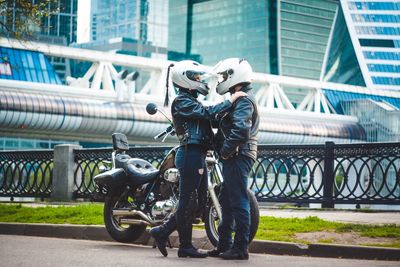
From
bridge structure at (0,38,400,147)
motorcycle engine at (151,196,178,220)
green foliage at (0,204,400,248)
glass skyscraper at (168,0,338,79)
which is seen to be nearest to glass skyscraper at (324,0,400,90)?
glass skyscraper at (168,0,338,79)

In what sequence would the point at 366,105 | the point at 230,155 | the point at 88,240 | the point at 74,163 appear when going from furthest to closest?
1. the point at 366,105
2. the point at 74,163
3. the point at 88,240
4. the point at 230,155

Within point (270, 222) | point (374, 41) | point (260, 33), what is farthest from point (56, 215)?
point (260, 33)

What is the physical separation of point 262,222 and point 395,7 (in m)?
141

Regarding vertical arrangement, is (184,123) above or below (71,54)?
below

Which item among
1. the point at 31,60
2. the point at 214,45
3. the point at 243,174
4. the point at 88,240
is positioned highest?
the point at 214,45

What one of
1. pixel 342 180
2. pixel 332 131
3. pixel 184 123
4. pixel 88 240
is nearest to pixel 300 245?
pixel 184 123

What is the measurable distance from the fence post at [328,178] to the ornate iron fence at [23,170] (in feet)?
21.8

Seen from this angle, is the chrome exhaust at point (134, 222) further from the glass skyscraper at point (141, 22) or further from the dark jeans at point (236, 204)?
the glass skyscraper at point (141, 22)

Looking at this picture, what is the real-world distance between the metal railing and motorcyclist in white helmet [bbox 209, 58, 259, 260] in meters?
7.52

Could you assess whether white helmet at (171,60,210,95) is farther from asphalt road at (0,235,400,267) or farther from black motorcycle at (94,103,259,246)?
asphalt road at (0,235,400,267)

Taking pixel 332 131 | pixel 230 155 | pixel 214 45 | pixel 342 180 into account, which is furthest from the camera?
pixel 214 45

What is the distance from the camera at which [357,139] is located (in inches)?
4161

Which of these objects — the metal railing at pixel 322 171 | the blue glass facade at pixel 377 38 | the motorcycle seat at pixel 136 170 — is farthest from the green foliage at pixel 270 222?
the blue glass facade at pixel 377 38

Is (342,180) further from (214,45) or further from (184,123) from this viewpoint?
(214,45)
